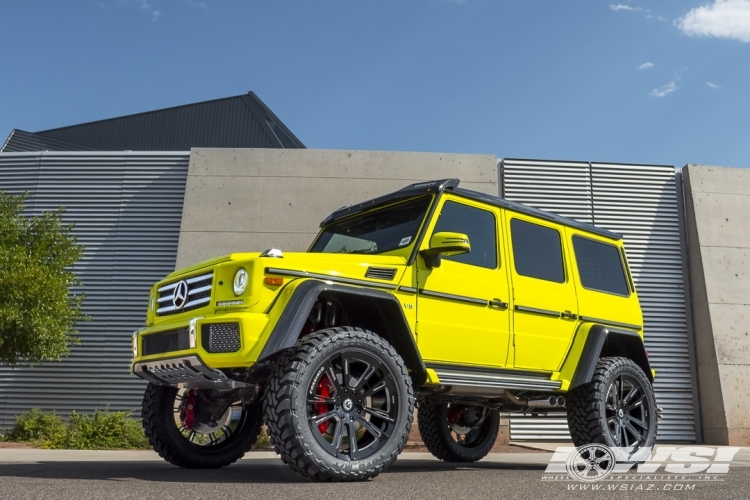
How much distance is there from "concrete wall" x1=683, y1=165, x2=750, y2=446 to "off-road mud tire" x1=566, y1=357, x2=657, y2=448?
9837 millimetres

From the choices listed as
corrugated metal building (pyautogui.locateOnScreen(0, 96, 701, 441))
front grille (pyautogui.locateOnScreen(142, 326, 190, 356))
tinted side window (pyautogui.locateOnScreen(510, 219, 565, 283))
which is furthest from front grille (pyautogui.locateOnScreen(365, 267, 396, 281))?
corrugated metal building (pyautogui.locateOnScreen(0, 96, 701, 441))

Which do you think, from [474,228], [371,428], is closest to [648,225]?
[474,228]

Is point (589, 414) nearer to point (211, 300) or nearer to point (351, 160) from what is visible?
point (211, 300)

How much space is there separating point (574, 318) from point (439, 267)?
5.90ft

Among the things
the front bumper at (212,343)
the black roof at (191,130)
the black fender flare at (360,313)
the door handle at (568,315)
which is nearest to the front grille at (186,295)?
the front bumper at (212,343)

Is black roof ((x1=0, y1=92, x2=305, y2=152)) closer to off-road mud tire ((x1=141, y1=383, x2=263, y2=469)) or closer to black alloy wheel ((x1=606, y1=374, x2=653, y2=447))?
off-road mud tire ((x1=141, y1=383, x2=263, y2=469))

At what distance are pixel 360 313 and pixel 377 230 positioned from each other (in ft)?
3.31

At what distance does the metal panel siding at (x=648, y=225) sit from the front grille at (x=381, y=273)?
443 inches

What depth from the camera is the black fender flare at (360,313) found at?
14.4 feet

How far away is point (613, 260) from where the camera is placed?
7324mm

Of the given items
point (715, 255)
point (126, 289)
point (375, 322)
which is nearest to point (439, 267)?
point (375, 322)

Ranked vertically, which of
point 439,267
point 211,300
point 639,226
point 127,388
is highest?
point 639,226

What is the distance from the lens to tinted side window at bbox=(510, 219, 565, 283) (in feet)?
20.2

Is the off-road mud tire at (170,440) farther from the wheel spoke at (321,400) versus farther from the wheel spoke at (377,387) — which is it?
the wheel spoke at (377,387)
